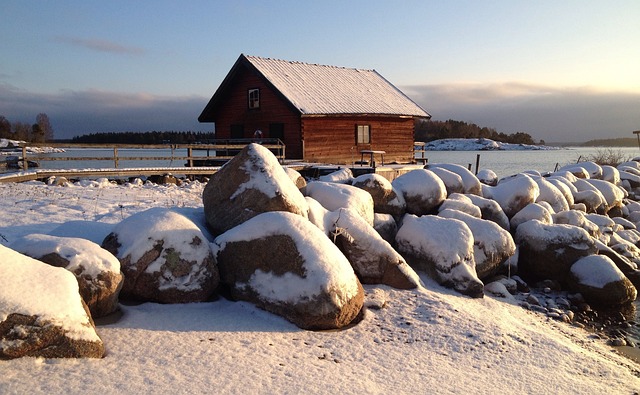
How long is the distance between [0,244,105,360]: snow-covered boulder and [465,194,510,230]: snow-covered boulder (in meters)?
8.45

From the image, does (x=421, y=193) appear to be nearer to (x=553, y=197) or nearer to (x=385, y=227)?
(x=385, y=227)

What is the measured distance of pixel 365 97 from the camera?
82.2 feet

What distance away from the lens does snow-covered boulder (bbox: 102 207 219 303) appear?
5.51 m

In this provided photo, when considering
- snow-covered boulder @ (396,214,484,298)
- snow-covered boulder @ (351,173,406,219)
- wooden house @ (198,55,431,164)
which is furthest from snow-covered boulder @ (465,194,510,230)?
wooden house @ (198,55,431,164)

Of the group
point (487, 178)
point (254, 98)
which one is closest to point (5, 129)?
point (254, 98)

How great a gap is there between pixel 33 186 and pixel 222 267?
850 cm

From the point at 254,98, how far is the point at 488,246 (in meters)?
17.2

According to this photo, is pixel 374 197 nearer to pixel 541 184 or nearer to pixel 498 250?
pixel 498 250

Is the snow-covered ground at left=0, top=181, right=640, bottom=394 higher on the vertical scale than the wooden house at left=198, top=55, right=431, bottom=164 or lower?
lower

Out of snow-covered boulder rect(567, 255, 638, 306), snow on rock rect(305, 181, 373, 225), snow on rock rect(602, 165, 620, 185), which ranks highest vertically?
snow on rock rect(305, 181, 373, 225)

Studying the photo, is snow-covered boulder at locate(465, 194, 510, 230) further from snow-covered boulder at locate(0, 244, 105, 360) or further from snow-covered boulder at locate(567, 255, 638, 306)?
snow-covered boulder at locate(0, 244, 105, 360)

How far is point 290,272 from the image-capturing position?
547 centimetres

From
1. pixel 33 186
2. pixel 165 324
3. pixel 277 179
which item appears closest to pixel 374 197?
pixel 277 179

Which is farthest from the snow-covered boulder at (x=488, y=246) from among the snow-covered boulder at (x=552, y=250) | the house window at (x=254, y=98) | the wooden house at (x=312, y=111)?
the house window at (x=254, y=98)
